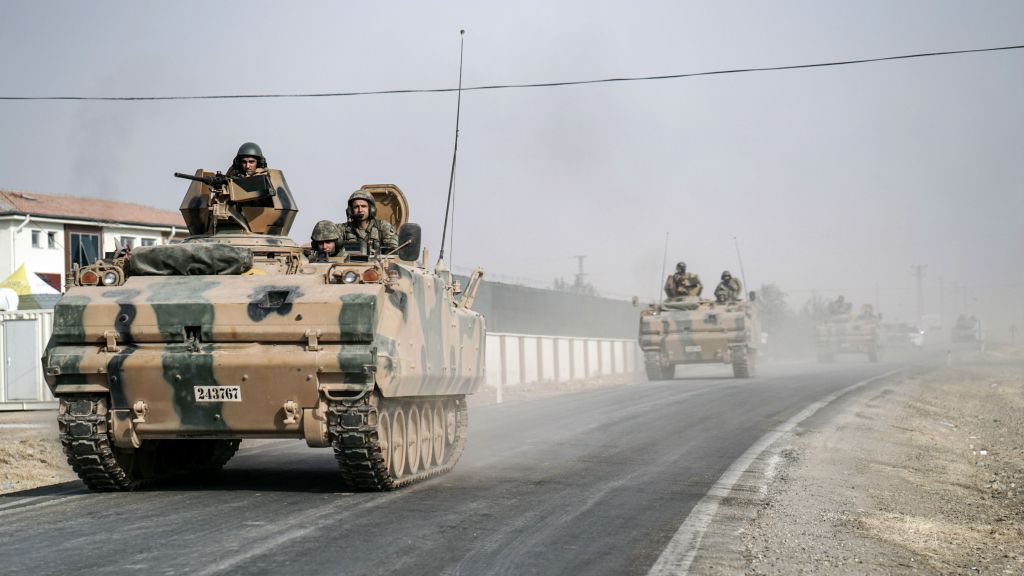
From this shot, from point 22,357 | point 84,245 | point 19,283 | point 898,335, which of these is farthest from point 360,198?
point 898,335

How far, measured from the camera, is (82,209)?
51.7 m

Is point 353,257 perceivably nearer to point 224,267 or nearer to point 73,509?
point 224,267

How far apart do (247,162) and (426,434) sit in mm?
3807

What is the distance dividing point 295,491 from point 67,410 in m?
2.22

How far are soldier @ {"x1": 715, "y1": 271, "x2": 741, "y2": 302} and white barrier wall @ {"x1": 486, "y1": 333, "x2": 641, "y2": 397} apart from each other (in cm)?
618

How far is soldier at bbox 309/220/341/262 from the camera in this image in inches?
490

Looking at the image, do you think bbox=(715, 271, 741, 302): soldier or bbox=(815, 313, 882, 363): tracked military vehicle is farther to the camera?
bbox=(815, 313, 882, 363): tracked military vehicle

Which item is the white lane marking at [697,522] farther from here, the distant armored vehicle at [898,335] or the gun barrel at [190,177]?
the distant armored vehicle at [898,335]

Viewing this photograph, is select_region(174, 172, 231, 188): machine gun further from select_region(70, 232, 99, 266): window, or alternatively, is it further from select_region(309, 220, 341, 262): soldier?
select_region(70, 232, 99, 266): window

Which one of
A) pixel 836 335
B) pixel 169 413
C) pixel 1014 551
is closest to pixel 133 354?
pixel 169 413

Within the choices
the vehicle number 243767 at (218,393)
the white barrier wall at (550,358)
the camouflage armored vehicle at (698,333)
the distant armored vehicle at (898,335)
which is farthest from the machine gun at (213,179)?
the distant armored vehicle at (898,335)

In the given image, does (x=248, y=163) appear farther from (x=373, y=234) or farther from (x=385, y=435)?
(x=385, y=435)

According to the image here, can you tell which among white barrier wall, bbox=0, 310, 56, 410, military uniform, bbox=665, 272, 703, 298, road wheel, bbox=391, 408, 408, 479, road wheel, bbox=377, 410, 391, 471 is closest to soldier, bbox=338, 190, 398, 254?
road wheel, bbox=391, 408, 408, 479

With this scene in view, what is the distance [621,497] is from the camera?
36.3 ft
